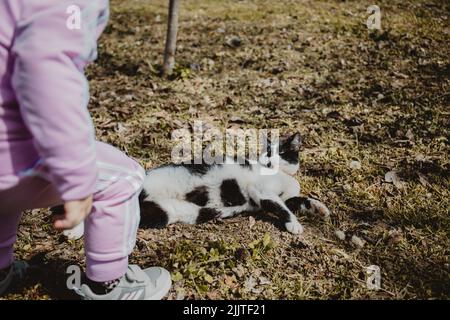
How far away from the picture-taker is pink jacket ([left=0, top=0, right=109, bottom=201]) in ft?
5.03

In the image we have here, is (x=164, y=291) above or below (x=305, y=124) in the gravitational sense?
below

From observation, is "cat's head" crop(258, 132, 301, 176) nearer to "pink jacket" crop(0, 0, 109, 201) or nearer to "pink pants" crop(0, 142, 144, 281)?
"pink pants" crop(0, 142, 144, 281)

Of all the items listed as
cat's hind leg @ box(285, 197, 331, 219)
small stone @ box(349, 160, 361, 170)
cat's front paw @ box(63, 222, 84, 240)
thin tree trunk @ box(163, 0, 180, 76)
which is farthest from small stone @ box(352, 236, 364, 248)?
thin tree trunk @ box(163, 0, 180, 76)

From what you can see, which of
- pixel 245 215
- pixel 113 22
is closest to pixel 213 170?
pixel 245 215

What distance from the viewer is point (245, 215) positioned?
11.2 feet

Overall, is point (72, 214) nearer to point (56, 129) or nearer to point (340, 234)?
point (56, 129)

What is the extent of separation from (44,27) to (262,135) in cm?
319

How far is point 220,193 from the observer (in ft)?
11.6

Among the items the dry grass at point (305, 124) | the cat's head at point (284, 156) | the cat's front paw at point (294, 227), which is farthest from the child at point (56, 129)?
the cat's head at point (284, 156)

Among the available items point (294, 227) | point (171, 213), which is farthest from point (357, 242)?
point (171, 213)

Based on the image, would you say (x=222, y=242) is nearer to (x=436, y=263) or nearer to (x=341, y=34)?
(x=436, y=263)

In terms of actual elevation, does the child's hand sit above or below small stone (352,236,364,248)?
above

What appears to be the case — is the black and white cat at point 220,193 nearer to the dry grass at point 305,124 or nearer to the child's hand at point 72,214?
the dry grass at point 305,124

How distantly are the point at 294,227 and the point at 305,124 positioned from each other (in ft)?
5.76
